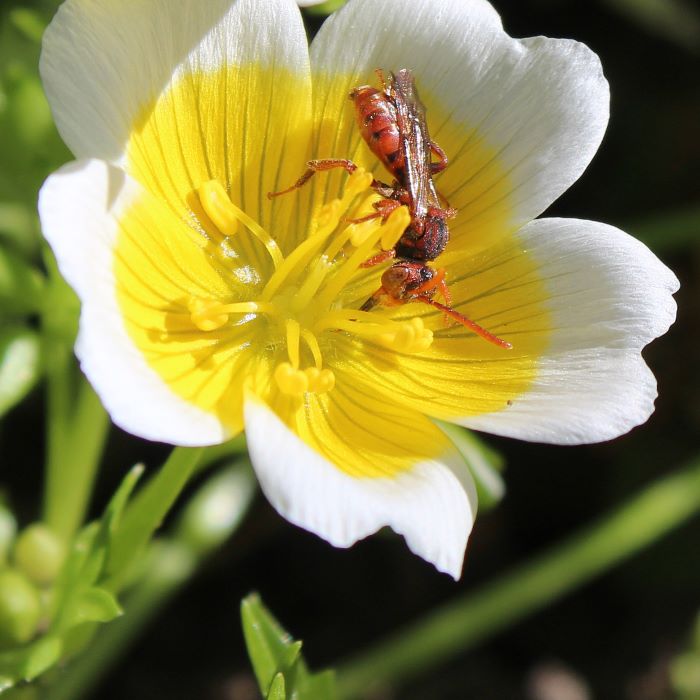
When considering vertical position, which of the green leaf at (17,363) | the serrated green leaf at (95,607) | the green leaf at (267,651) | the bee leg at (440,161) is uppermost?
the bee leg at (440,161)

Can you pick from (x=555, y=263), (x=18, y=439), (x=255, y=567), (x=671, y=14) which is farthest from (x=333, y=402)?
(x=671, y=14)

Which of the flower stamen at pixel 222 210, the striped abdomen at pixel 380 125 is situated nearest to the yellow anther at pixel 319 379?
the flower stamen at pixel 222 210

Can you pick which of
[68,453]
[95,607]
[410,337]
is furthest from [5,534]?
[410,337]

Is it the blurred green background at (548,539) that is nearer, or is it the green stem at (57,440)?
the green stem at (57,440)

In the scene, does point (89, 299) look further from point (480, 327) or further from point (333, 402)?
point (480, 327)

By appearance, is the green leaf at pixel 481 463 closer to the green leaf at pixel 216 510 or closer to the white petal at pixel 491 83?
the white petal at pixel 491 83

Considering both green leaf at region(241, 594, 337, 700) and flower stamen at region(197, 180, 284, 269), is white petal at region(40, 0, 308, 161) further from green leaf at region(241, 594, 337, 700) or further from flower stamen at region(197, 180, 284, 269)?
green leaf at region(241, 594, 337, 700)

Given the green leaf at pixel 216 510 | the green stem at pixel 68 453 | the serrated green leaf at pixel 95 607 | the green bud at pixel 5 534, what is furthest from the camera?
the green leaf at pixel 216 510
